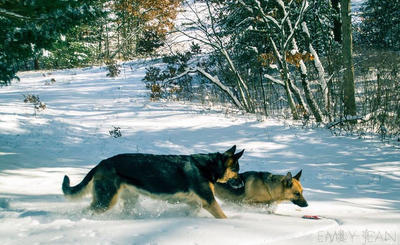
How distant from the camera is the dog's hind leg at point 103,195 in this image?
4.16m

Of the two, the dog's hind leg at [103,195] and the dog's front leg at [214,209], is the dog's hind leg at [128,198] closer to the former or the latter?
the dog's hind leg at [103,195]

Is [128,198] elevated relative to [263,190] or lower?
elevated

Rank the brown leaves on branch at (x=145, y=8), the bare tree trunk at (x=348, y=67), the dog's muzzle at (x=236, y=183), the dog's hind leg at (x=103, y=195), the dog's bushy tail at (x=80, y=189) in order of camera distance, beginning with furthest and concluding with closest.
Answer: the brown leaves on branch at (x=145, y=8), the bare tree trunk at (x=348, y=67), the dog's muzzle at (x=236, y=183), the dog's bushy tail at (x=80, y=189), the dog's hind leg at (x=103, y=195)

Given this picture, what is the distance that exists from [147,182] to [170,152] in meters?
4.63

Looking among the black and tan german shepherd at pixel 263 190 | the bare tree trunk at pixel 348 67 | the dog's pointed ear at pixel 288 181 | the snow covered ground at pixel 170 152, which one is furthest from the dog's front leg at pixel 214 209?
the bare tree trunk at pixel 348 67

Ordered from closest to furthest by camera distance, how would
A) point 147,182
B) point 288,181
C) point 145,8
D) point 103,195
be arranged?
point 103,195 → point 147,182 → point 288,181 → point 145,8

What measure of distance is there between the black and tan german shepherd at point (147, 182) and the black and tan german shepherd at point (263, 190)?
89 cm

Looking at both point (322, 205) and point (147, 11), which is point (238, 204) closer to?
point (322, 205)

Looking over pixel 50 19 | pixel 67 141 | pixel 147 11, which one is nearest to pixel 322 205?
pixel 50 19

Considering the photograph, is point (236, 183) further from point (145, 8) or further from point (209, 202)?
point (145, 8)

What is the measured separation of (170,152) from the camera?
894cm

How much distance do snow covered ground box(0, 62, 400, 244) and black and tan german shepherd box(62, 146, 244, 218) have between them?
0.25 metres

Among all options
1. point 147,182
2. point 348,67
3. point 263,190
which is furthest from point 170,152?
point 348,67

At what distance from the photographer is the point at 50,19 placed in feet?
18.9
